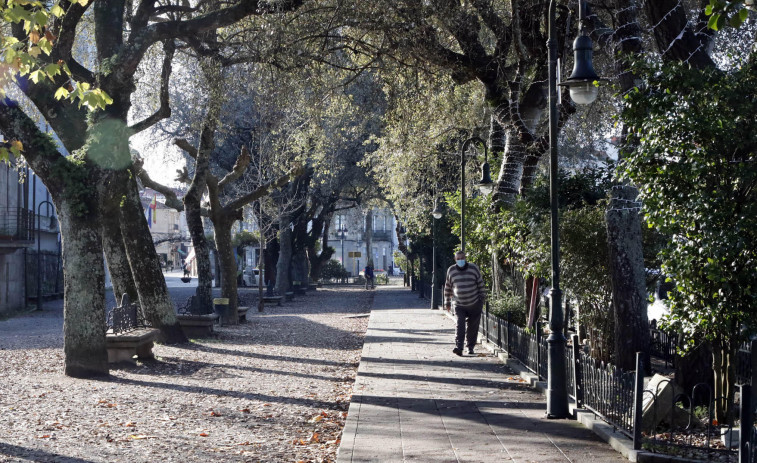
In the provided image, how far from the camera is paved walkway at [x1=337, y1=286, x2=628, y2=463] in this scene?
6746 mm

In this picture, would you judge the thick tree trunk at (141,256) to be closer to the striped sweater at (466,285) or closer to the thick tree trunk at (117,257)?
the thick tree trunk at (117,257)

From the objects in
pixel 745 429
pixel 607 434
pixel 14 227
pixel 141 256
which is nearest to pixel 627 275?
pixel 607 434

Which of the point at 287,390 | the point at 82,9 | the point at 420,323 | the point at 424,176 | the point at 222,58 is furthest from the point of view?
the point at 424,176

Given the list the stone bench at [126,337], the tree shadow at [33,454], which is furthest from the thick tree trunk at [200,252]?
the tree shadow at [33,454]

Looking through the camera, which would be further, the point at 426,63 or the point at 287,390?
the point at 426,63

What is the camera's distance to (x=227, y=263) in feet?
72.1

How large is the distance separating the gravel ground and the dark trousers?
2.00 m

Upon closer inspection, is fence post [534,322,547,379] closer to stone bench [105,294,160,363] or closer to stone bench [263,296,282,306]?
stone bench [105,294,160,363]

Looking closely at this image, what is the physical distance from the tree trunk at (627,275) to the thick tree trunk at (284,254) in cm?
2790

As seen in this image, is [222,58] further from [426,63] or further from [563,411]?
[563,411]

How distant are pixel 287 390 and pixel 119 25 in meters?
6.47

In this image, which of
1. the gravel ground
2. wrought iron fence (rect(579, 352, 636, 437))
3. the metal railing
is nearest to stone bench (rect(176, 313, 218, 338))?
the gravel ground

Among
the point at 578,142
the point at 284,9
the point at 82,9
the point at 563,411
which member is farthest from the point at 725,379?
the point at 578,142

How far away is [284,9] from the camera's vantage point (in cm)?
1298
